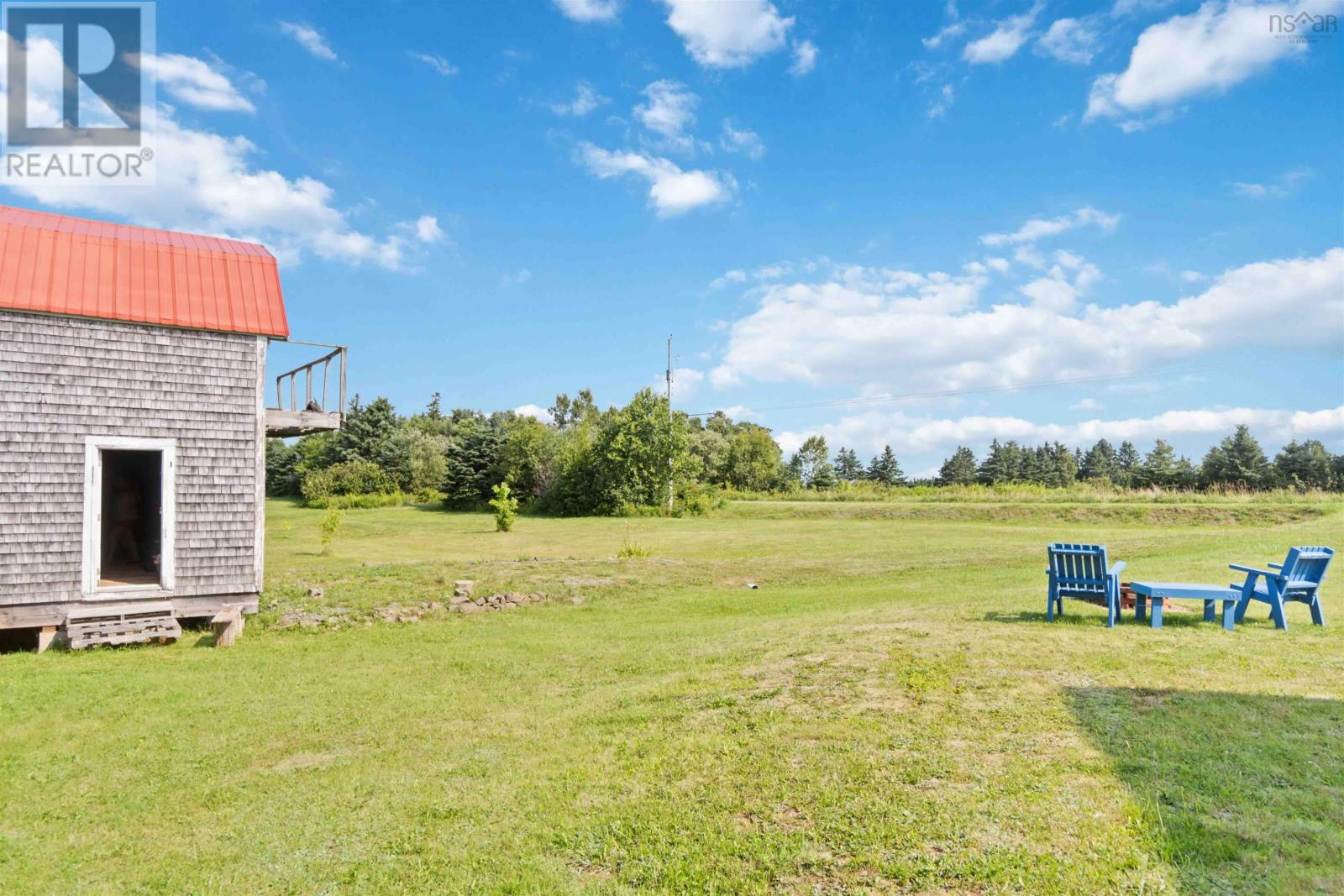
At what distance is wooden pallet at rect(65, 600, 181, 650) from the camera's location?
37.4 ft

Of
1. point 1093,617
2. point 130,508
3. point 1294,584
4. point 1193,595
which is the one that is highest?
point 130,508

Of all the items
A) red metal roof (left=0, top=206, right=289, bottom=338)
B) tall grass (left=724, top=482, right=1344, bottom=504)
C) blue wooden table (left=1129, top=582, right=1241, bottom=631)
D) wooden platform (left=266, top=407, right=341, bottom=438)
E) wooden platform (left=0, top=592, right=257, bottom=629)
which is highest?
red metal roof (left=0, top=206, right=289, bottom=338)

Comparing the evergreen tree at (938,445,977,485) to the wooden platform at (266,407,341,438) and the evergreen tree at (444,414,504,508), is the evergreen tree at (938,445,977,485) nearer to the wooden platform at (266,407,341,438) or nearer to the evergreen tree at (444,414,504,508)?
the evergreen tree at (444,414,504,508)

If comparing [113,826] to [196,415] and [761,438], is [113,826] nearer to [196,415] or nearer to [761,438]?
[196,415]

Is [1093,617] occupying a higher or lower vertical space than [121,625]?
higher

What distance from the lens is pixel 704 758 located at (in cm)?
532

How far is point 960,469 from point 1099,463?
58.9 feet

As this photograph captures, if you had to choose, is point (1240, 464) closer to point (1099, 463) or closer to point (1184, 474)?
point (1184, 474)

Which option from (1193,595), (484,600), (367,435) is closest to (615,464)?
(367,435)

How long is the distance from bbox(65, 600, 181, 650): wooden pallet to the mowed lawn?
0.39 meters

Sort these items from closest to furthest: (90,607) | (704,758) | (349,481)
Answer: (704,758) < (90,607) < (349,481)

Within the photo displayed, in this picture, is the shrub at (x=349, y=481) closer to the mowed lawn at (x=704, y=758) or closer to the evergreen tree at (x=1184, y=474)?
the mowed lawn at (x=704, y=758)

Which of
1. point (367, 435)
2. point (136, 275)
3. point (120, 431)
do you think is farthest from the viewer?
point (367, 435)

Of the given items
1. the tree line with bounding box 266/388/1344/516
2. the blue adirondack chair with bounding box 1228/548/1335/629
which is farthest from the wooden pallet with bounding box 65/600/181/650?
the tree line with bounding box 266/388/1344/516
